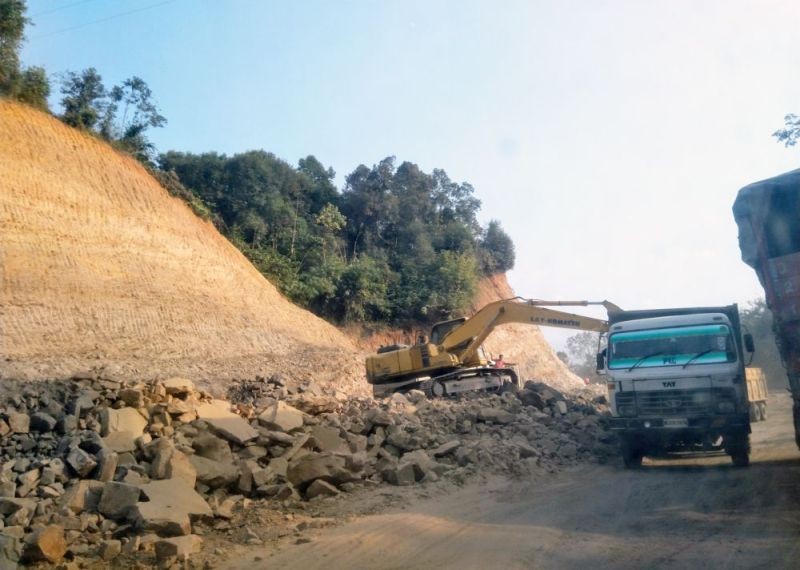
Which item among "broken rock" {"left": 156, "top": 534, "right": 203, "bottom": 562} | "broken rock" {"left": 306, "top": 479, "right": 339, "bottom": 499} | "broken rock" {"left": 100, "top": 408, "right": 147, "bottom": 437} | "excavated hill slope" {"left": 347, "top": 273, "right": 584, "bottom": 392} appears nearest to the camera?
"broken rock" {"left": 156, "top": 534, "right": 203, "bottom": 562}

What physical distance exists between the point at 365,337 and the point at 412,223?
31.0ft

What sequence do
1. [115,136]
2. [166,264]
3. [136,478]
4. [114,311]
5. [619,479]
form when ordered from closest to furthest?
1. [136,478]
2. [619,479]
3. [114,311]
4. [166,264]
5. [115,136]

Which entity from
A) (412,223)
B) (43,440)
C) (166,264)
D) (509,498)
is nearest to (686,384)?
(509,498)

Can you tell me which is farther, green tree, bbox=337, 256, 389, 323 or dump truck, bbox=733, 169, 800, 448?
green tree, bbox=337, 256, 389, 323

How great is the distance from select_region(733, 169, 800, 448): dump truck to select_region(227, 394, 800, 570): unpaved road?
6.74 feet

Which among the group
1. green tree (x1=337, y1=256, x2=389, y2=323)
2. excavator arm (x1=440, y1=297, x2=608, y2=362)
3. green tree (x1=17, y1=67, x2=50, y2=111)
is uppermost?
green tree (x1=17, y1=67, x2=50, y2=111)

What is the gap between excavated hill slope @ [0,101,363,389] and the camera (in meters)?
19.3

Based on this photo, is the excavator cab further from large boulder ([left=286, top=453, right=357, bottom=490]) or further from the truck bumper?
large boulder ([left=286, top=453, right=357, bottom=490])

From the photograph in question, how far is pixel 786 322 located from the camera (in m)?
9.11

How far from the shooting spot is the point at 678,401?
1102 cm

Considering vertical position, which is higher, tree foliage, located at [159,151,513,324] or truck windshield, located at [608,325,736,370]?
tree foliage, located at [159,151,513,324]

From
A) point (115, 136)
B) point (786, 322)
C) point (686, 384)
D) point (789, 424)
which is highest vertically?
point (115, 136)

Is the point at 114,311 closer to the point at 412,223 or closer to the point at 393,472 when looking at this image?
the point at 393,472

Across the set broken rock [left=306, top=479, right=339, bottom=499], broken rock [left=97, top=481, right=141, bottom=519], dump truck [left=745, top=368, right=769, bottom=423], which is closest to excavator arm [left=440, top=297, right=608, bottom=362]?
dump truck [left=745, top=368, right=769, bottom=423]
